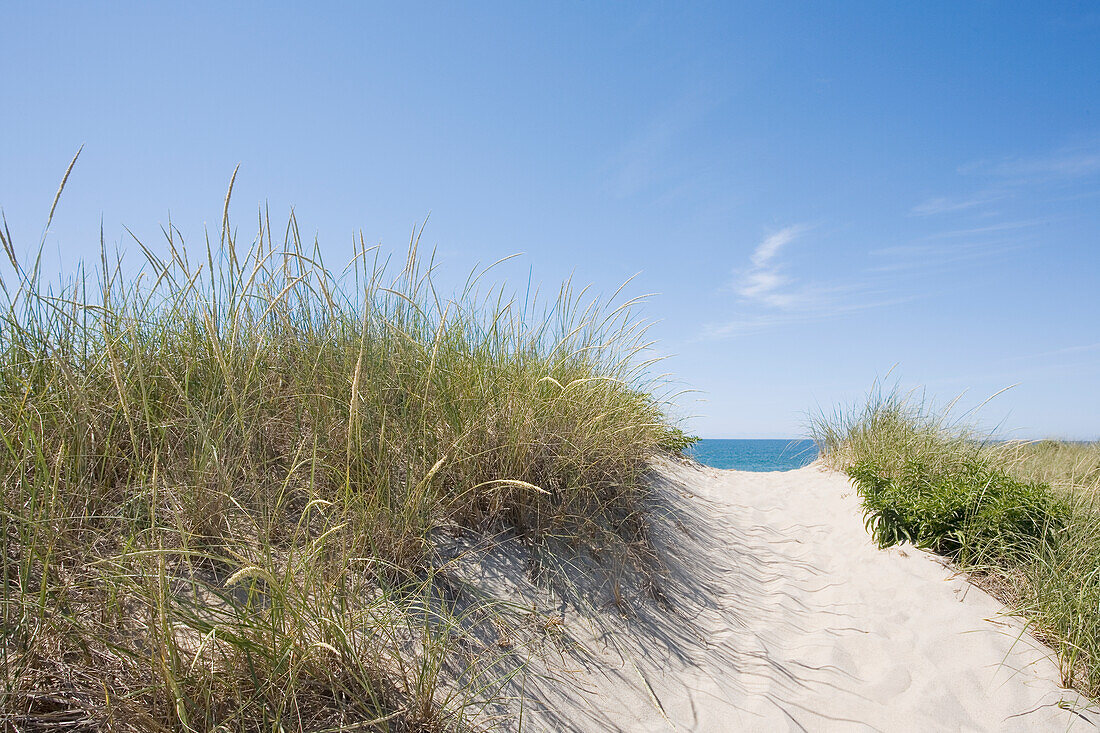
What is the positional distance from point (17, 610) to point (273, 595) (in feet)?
2.67

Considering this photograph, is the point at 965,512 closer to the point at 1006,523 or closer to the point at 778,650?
the point at 1006,523

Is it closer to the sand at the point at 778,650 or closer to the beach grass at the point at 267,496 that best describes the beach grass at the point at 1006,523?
the sand at the point at 778,650

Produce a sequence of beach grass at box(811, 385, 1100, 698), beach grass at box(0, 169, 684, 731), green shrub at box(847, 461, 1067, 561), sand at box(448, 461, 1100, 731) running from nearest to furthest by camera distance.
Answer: beach grass at box(0, 169, 684, 731) → sand at box(448, 461, 1100, 731) → beach grass at box(811, 385, 1100, 698) → green shrub at box(847, 461, 1067, 561)

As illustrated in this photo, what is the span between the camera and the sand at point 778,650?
2740 millimetres

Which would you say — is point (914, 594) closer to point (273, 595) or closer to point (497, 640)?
point (497, 640)

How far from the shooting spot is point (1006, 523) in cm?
440

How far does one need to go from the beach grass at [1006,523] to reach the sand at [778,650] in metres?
0.18

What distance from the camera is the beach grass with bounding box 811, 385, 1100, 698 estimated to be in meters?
3.51

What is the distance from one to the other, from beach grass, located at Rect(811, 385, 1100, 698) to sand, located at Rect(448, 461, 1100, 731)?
0.60 feet

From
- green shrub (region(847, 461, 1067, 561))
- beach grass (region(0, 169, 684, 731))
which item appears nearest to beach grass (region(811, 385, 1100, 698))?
green shrub (region(847, 461, 1067, 561))

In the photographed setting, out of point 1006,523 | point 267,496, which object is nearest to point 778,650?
point 1006,523

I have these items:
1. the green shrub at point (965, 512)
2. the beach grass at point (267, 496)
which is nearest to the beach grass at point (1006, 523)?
the green shrub at point (965, 512)

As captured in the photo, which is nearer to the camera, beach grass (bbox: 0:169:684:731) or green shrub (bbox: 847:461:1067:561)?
beach grass (bbox: 0:169:684:731)

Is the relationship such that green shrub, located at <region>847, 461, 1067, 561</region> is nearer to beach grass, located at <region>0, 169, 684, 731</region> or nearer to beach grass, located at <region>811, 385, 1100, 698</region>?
beach grass, located at <region>811, 385, 1100, 698</region>
